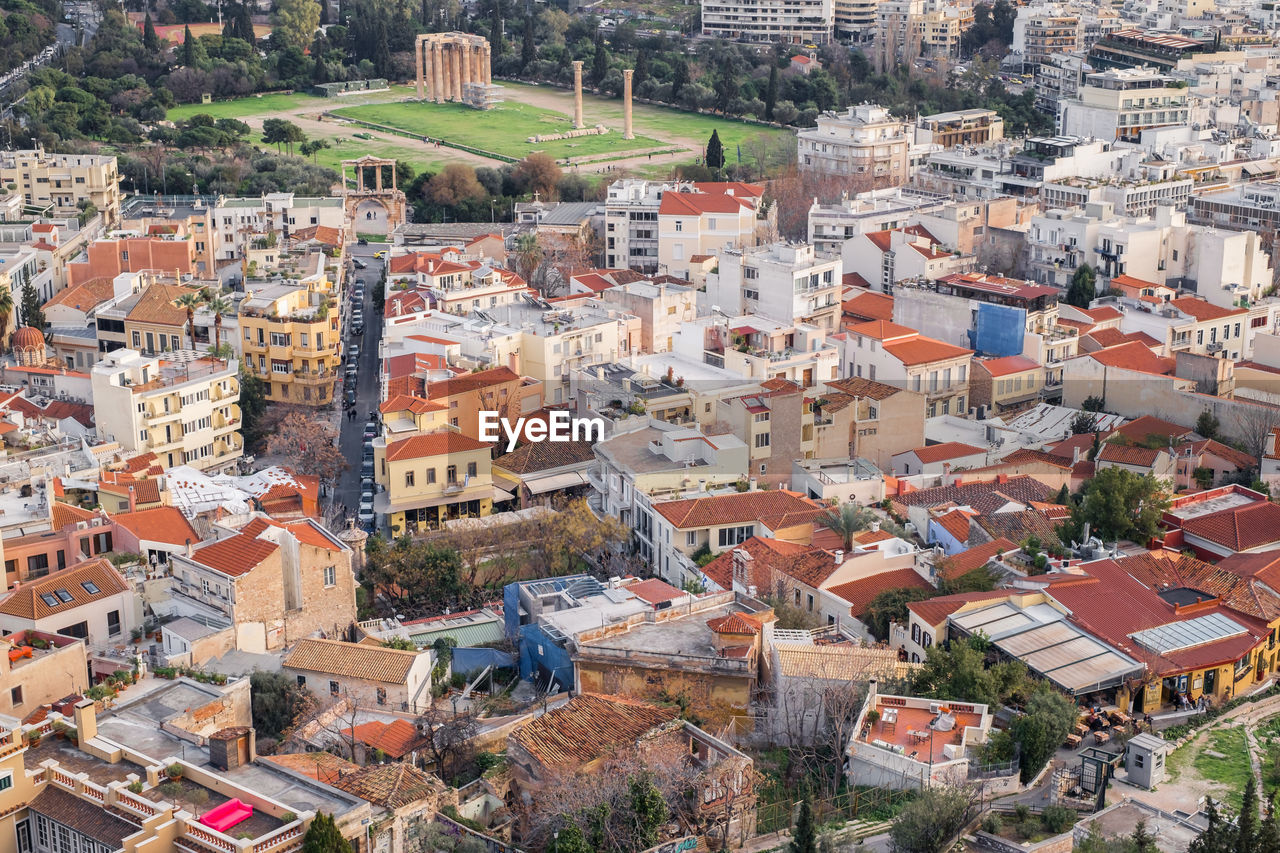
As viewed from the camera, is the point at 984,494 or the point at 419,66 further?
the point at 419,66

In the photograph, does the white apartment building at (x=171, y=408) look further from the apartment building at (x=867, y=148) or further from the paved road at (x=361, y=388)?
the apartment building at (x=867, y=148)

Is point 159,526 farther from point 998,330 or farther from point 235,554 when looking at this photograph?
point 998,330

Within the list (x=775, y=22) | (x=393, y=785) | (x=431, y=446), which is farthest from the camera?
(x=775, y=22)

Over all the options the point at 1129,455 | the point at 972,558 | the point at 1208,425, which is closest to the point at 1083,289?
the point at 1208,425

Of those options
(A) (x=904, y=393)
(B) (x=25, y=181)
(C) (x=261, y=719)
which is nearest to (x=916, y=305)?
(A) (x=904, y=393)

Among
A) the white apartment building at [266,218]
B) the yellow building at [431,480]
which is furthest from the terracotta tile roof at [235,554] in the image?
the white apartment building at [266,218]

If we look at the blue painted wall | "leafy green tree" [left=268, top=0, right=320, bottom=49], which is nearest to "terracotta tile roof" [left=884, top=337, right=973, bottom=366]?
the blue painted wall

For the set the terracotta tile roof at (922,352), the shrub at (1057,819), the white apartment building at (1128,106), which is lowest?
the shrub at (1057,819)

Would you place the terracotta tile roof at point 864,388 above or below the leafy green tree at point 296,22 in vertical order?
below
